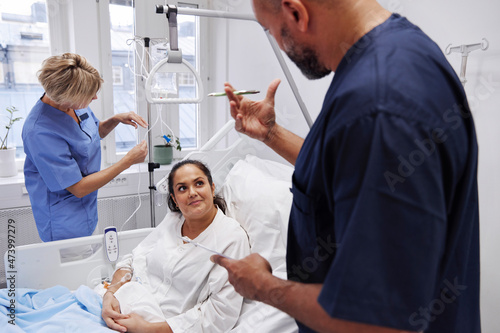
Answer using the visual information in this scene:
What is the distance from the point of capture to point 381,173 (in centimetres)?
47

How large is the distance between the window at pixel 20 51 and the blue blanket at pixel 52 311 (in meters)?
1.47

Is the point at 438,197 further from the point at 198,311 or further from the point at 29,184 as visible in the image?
the point at 29,184

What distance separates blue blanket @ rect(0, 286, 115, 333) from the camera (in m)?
1.37

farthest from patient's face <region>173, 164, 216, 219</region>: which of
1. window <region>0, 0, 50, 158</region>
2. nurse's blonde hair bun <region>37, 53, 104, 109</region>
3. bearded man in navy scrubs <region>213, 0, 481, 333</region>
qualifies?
window <region>0, 0, 50, 158</region>

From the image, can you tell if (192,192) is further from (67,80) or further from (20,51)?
(20,51)

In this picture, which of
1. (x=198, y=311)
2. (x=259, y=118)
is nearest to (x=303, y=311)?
(x=259, y=118)

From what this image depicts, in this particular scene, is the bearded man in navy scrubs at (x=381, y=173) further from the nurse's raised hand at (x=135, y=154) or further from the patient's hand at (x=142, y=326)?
the nurse's raised hand at (x=135, y=154)

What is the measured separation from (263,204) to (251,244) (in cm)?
18

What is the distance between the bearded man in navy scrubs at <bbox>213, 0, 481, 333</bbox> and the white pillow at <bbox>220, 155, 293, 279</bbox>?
90cm

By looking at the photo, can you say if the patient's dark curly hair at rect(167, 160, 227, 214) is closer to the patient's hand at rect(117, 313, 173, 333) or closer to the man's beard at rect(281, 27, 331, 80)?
the patient's hand at rect(117, 313, 173, 333)

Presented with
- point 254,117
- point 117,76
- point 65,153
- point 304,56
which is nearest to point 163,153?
point 117,76

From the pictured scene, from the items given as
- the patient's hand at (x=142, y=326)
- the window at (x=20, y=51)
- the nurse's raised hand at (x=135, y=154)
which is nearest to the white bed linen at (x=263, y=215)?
the patient's hand at (x=142, y=326)

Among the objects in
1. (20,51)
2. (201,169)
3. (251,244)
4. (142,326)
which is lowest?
(142,326)

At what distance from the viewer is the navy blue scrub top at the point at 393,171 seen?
473 mm
